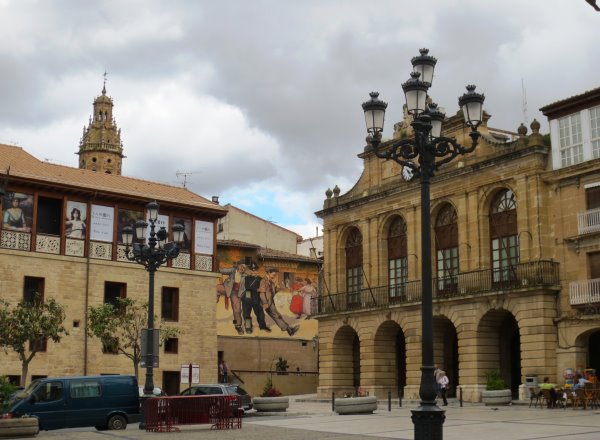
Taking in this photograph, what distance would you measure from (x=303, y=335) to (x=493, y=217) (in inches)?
835

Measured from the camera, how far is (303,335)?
179ft

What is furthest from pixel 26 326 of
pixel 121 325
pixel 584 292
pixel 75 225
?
pixel 584 292

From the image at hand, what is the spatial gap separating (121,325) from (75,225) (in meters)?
6.32

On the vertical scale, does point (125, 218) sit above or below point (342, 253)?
above

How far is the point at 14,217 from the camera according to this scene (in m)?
37.2

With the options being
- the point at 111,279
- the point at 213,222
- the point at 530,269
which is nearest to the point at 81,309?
the point at 111,279

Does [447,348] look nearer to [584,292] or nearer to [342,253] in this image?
[342,253]

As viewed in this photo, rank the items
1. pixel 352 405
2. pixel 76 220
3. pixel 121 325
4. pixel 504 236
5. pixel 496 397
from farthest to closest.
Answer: pixel 76 220 < pixel 504 236 < pixel 121 325 < pixel 496 397 < pixel 352 405

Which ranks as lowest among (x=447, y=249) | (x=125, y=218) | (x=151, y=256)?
(x=151, y=256)

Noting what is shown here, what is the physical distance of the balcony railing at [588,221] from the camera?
3159cm

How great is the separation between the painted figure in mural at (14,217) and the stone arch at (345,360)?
16.5 meters

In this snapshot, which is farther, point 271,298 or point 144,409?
point 271,298

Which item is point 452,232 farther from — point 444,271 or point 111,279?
point 111,279

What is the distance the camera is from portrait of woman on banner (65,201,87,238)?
38.7 meters
